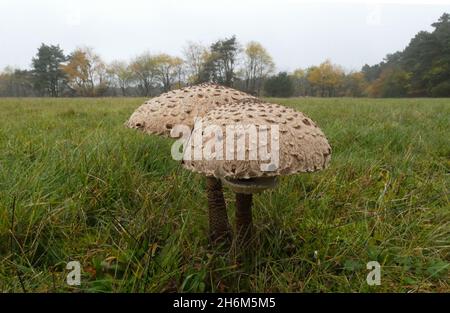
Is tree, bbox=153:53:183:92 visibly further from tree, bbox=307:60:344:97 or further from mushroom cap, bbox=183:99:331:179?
mushroom cap, bbox=183:99:331:179

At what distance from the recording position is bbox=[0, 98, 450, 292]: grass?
1897mm

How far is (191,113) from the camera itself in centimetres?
206

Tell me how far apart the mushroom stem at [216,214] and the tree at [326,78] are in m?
68.4

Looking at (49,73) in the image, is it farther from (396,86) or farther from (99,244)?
(99,244)

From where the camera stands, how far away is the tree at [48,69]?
52.3 m

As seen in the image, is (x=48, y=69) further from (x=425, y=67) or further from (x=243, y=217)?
(x=243, y=217)

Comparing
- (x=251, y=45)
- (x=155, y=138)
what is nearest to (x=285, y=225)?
(x=155, y=138)

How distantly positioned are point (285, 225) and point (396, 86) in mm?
56890

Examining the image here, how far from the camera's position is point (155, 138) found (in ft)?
12.6

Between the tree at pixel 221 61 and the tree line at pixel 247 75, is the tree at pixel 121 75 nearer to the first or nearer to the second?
the tree line at pixel 247 75

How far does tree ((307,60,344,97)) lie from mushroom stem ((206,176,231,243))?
6839 centimetres

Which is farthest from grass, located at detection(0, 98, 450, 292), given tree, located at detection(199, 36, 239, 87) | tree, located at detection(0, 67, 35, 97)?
tree, located at detection(0, 67, 35, 97)

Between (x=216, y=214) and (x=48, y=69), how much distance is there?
197 feet
